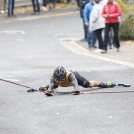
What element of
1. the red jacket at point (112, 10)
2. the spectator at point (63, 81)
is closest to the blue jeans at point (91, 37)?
the red jacket at point (112, 10)

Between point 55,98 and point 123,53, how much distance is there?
26.7 feet

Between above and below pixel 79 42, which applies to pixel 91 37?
above

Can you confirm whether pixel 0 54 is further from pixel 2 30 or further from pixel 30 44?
pixel 2 30

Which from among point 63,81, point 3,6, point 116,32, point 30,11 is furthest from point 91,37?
point 3,6

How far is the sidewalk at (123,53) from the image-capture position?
647 inches

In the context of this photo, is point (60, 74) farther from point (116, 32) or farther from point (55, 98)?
point (116, 32)

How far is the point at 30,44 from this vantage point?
71.9ft

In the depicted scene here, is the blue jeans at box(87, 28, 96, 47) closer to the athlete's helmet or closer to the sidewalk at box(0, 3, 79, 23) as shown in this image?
the athlete's helmet

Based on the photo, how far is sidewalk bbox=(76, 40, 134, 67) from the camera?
1644 cm

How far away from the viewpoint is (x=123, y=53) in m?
18.0

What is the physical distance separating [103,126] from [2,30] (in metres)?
18.8

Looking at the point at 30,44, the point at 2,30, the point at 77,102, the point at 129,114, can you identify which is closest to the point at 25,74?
the point at 77,102

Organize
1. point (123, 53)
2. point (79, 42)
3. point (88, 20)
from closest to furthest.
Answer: point (123, 53) → point (88, 20) → point (79, 42)

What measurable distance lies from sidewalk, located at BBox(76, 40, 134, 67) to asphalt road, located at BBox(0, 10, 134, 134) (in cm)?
60
